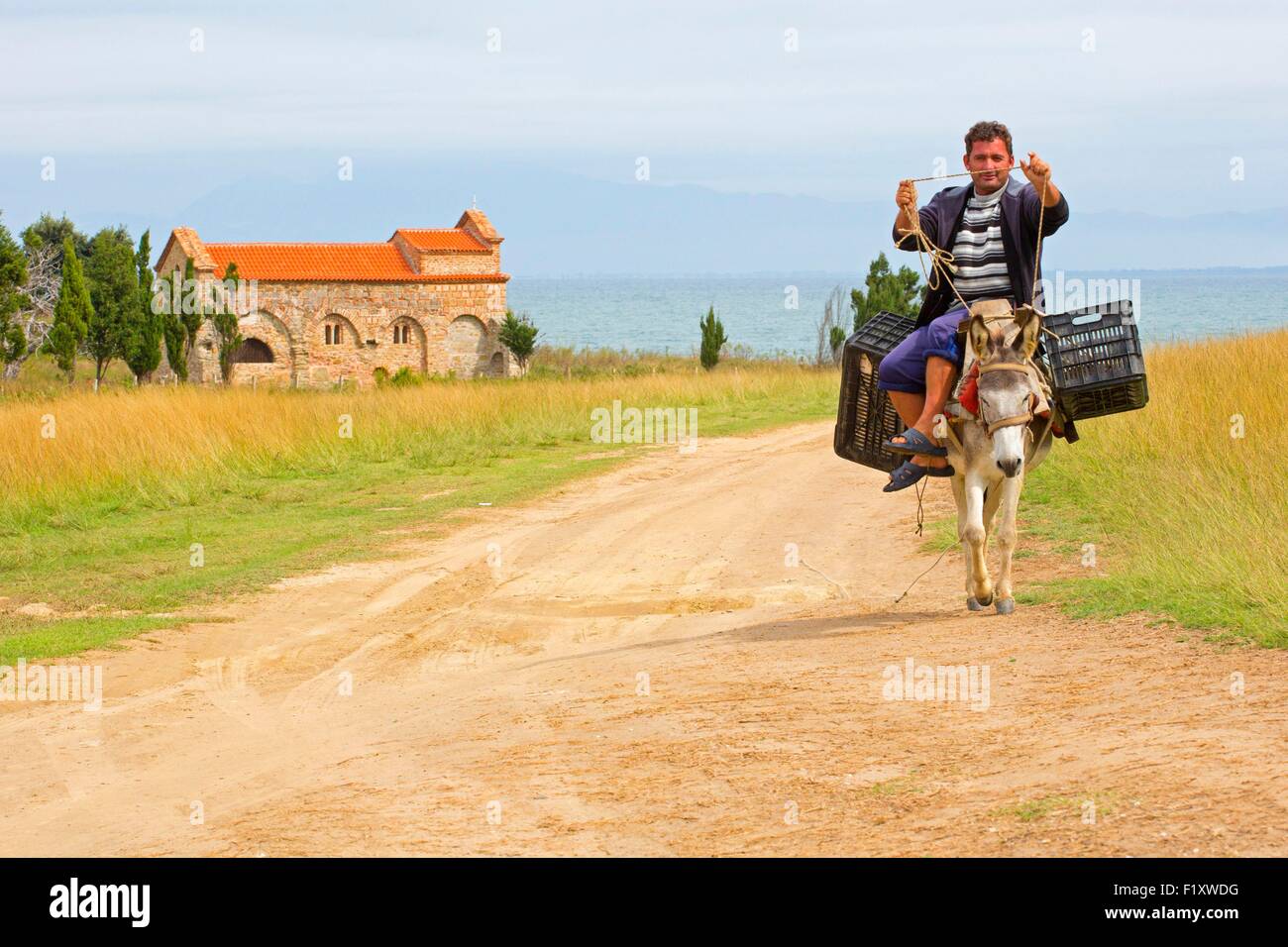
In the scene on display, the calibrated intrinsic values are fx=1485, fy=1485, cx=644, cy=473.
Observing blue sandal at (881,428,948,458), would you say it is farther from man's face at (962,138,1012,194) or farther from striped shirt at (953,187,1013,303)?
man's face at (962,138,1012,194)

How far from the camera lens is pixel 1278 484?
34.4 ft

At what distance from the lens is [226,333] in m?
47.0

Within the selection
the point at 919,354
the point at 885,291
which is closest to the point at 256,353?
the point at 885,291

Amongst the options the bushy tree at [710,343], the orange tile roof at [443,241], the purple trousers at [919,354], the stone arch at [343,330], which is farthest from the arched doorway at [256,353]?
the purple trousers at [919,354]

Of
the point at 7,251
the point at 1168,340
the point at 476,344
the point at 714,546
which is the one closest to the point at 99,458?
the point at 714,546

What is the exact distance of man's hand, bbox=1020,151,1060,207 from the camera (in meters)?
8.09

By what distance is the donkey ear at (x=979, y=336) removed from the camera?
26.5 feet

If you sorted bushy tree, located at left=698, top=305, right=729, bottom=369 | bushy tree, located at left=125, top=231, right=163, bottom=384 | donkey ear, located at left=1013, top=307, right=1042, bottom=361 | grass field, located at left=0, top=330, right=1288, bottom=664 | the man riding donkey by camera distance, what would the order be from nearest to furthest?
donkey ear, located at left=1013, top=307, right=1042, bottom=361 < the man riding donkey < grass field, located at left=0, top=330, right=1288, bottom=664 < bushy tree, located at left=125, top=231, right=163, bottom=384 < bushy tree, located at left=698, top=305, right=729, bottom=369

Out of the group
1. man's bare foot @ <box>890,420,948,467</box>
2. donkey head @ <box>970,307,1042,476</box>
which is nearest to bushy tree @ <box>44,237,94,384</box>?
man's bare foot @ <box>890,420,948,467</box>

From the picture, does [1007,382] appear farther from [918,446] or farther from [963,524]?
[963,524]

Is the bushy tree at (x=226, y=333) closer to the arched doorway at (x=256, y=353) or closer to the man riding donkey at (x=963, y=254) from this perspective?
the arched doorway at (x=256, y=353)

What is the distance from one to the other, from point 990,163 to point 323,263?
44.3 meters

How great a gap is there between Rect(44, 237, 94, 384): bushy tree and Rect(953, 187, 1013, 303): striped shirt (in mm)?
37340

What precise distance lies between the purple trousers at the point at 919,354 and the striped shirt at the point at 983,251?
0.19m
